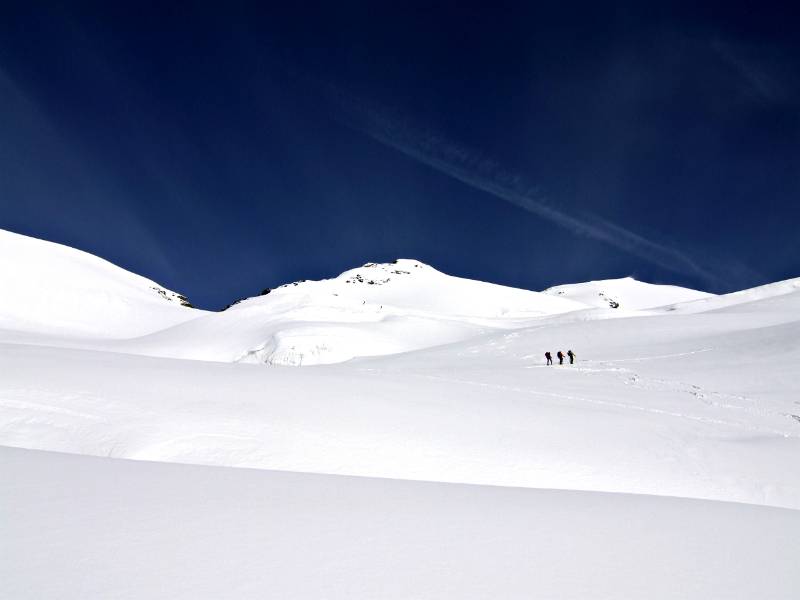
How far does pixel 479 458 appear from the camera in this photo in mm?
9750

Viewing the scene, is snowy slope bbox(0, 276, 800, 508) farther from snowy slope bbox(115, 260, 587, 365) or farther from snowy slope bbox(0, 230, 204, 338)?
snowy slope bbox(0, 230, 204, 338)

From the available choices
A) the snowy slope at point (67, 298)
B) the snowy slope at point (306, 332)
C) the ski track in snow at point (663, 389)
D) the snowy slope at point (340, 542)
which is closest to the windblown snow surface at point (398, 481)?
the snowy slope at point (340, 542)

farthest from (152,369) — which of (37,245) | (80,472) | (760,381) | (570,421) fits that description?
(37,245)

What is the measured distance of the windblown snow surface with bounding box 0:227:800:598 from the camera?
3994 mm

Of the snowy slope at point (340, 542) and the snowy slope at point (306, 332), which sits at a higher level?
the snowy slope at point (306, 332)

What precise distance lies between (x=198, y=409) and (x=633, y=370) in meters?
20.9

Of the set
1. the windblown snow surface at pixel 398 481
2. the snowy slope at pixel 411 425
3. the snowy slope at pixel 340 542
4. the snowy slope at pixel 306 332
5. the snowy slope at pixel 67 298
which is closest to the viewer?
the snowy slope at pixel 340 542

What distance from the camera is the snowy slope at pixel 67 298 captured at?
161 feet

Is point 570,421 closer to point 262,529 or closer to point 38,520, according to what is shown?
point 262,529

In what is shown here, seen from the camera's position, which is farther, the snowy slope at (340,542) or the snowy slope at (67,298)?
the snowy slope at (67,298)

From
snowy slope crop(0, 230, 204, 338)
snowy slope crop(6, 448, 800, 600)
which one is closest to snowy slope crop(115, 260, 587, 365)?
snowy slope crop(0, 230, 204, 338)

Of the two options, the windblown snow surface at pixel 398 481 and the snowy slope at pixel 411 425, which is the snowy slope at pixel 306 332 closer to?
the windblown snow surface at pixel 398 481

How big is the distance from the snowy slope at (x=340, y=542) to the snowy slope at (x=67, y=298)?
47.4 metres

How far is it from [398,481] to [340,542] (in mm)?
3090
